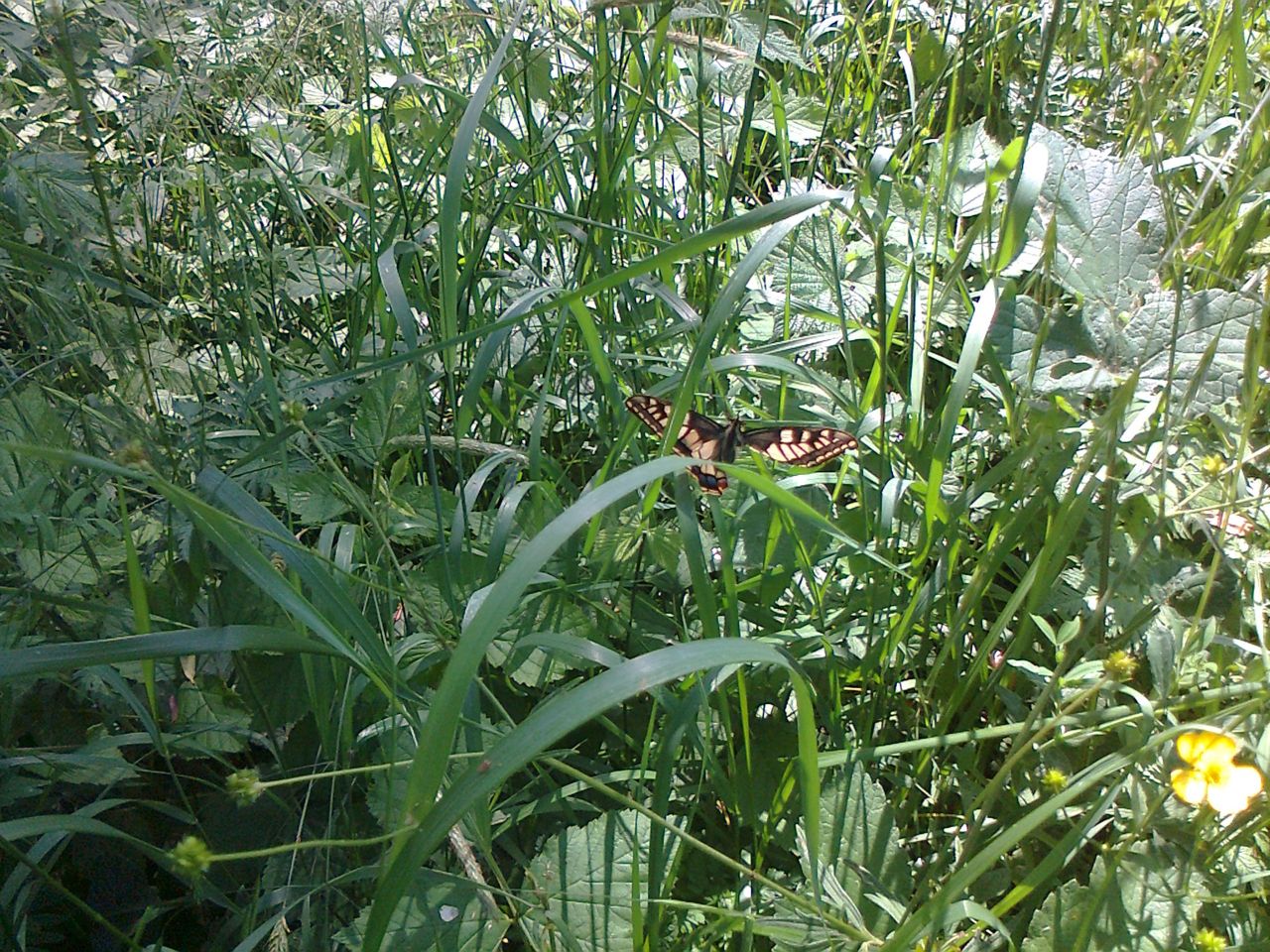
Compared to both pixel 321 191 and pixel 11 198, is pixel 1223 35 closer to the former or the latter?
pixel 321 191

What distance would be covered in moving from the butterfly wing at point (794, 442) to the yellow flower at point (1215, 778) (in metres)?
0.59

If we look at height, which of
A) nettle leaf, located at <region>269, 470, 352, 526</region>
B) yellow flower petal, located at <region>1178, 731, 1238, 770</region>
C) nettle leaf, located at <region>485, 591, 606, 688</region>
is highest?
yellow flower petal, located at <region>1178, 731, 1238, 770</region>

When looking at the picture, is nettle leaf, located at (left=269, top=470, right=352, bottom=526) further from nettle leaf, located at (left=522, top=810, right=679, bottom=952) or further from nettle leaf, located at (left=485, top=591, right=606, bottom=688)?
nettle leaf, located at (left=522, top=810, right=679, bottom=952)

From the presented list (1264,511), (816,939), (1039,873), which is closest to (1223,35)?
(1264,511)

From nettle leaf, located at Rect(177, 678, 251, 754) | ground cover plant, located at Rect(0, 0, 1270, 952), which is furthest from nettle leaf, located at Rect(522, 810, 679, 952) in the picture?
nettle leaf, located at Rect(177, 678, 251, 754)

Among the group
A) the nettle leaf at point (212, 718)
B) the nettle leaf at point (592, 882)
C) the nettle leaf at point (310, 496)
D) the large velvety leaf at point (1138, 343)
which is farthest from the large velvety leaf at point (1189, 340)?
the nettle leaf at point (212, 718)

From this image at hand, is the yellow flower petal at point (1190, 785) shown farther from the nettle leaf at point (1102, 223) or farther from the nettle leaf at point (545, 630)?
the nettle leaf at point (1102, 223)

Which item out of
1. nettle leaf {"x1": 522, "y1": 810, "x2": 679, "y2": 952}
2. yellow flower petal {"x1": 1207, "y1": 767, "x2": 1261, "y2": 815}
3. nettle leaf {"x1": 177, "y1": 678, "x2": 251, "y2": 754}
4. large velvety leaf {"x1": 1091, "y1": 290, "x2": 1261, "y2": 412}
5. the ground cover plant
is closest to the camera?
yellow flower petal {"x1": 1207, "y1": 767, "x2": 1261, "y2": 815}

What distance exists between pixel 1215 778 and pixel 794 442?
71 cm

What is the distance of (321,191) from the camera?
6.65ft

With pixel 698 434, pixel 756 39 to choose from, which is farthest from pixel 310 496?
pixel 756 39

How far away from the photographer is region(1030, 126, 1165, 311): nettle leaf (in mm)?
1690

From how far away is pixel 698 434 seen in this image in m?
A: 1.54

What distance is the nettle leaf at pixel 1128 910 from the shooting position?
1.18 metres
